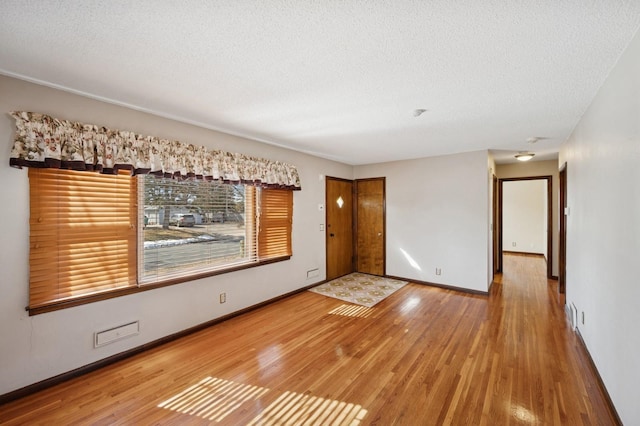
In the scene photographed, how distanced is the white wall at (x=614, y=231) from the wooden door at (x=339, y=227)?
355cm

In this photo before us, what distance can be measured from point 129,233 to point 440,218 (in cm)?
460

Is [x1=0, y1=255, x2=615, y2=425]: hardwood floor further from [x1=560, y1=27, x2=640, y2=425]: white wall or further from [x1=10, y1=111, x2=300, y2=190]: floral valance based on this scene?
[x1=10, y1=111, x2=300, y2=190]: floral valance

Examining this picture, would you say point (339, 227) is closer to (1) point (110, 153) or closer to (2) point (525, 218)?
(1) point (110, 153)

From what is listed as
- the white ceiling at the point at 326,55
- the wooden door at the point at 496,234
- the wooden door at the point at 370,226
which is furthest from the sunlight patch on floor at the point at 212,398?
the wooden door at the point at 496,234

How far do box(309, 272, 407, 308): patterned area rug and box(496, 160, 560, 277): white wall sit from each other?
123 inches

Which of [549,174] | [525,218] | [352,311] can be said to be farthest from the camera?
[525,218]

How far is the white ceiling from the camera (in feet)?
4.50

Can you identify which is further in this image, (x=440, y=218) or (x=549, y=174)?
(x=549, y=174)

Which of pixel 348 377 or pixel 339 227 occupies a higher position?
pixel 339 227

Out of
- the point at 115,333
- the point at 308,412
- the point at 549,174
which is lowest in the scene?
the point at 308,412

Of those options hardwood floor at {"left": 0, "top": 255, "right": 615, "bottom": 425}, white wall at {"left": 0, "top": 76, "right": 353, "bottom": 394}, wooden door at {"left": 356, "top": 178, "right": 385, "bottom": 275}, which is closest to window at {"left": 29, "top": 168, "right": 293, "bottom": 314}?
white wall at {"left": 0, "top": 76, "right": 353, "bottom": 394}

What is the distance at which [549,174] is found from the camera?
563 centimetres

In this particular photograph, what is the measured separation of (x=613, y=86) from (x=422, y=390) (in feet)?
8.52

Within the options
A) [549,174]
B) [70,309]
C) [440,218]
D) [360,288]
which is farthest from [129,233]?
[549,174]
